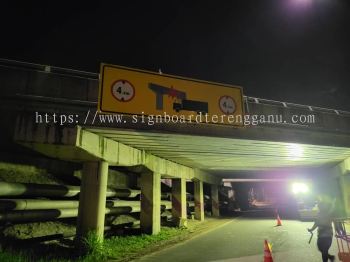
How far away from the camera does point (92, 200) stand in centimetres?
1052

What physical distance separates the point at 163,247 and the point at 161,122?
490 cm

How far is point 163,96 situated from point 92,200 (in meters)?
4.17

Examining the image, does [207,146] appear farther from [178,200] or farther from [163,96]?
[178,200]

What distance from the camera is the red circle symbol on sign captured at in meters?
9.11

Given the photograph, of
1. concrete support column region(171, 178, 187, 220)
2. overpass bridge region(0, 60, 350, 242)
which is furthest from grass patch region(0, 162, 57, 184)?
concrete support column region(171, 178, 187, 220)

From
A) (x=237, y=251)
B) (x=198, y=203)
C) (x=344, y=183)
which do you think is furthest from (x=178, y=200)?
(x=344, y=183)

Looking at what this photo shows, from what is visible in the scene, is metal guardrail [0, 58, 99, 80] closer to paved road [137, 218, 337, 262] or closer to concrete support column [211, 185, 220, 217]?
paved road [137, 218, 337, 262]

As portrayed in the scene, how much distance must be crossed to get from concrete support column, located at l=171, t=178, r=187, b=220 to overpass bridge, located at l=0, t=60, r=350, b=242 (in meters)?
4.70

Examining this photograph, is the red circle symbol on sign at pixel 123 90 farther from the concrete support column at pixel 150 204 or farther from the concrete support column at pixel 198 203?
the concrete support column at pixel 198 203

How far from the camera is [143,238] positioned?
13461 mm

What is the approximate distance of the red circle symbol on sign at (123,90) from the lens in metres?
9.11

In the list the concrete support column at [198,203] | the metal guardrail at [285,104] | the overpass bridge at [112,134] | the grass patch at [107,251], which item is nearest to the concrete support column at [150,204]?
the overpass bridge at [112,134]

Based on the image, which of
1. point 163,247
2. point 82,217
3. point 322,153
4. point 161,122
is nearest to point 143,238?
point 163,247

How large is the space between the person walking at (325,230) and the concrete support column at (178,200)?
12.7 meters
